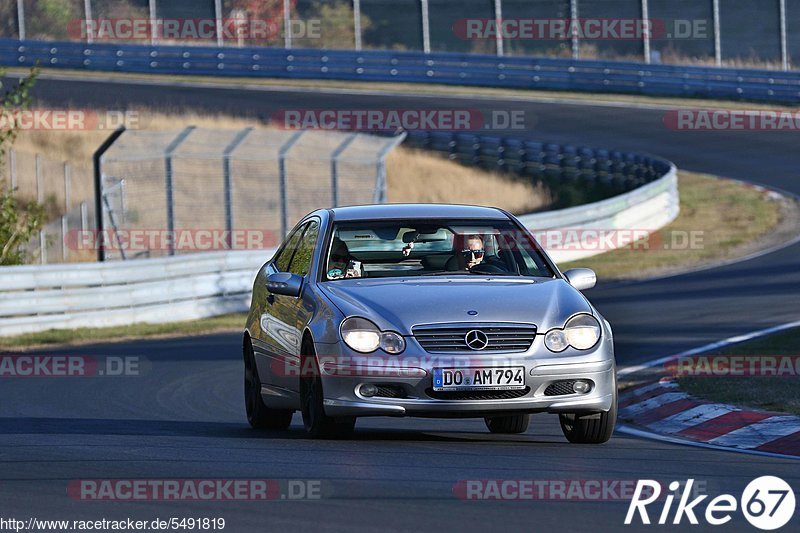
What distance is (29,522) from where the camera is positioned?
6750 mm

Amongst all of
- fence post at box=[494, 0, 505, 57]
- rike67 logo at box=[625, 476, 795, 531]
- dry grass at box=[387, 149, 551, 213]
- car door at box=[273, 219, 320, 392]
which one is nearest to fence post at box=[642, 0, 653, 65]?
fence post at box=[494, 0, 505, 57]

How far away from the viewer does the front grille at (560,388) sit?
9008mm

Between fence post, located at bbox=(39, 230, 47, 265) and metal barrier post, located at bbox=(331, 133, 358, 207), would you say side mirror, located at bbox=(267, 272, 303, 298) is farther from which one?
metal barrier post, located at bbox=(331, 133, 358, 207)

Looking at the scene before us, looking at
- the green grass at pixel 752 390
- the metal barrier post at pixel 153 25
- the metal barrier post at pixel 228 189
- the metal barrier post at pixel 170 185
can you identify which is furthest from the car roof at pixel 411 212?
the metal barrier post at pixel 153 25

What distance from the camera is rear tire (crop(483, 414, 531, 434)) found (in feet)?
35.2

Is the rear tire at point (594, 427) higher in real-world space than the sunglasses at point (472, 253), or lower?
lower

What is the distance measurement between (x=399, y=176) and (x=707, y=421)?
23882mm

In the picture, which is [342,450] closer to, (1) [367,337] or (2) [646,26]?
(1) [367,337]

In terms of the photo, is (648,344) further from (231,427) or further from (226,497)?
(226,497)

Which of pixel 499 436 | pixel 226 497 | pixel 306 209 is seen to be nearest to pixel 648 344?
pixel 499 436

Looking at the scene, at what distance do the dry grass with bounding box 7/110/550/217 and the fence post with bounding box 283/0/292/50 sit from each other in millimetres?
8703

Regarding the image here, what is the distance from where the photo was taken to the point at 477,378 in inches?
349

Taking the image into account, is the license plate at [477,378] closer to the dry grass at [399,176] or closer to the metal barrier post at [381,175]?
the metal barrier post at [381,175]

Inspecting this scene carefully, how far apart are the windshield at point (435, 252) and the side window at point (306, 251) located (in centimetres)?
22
